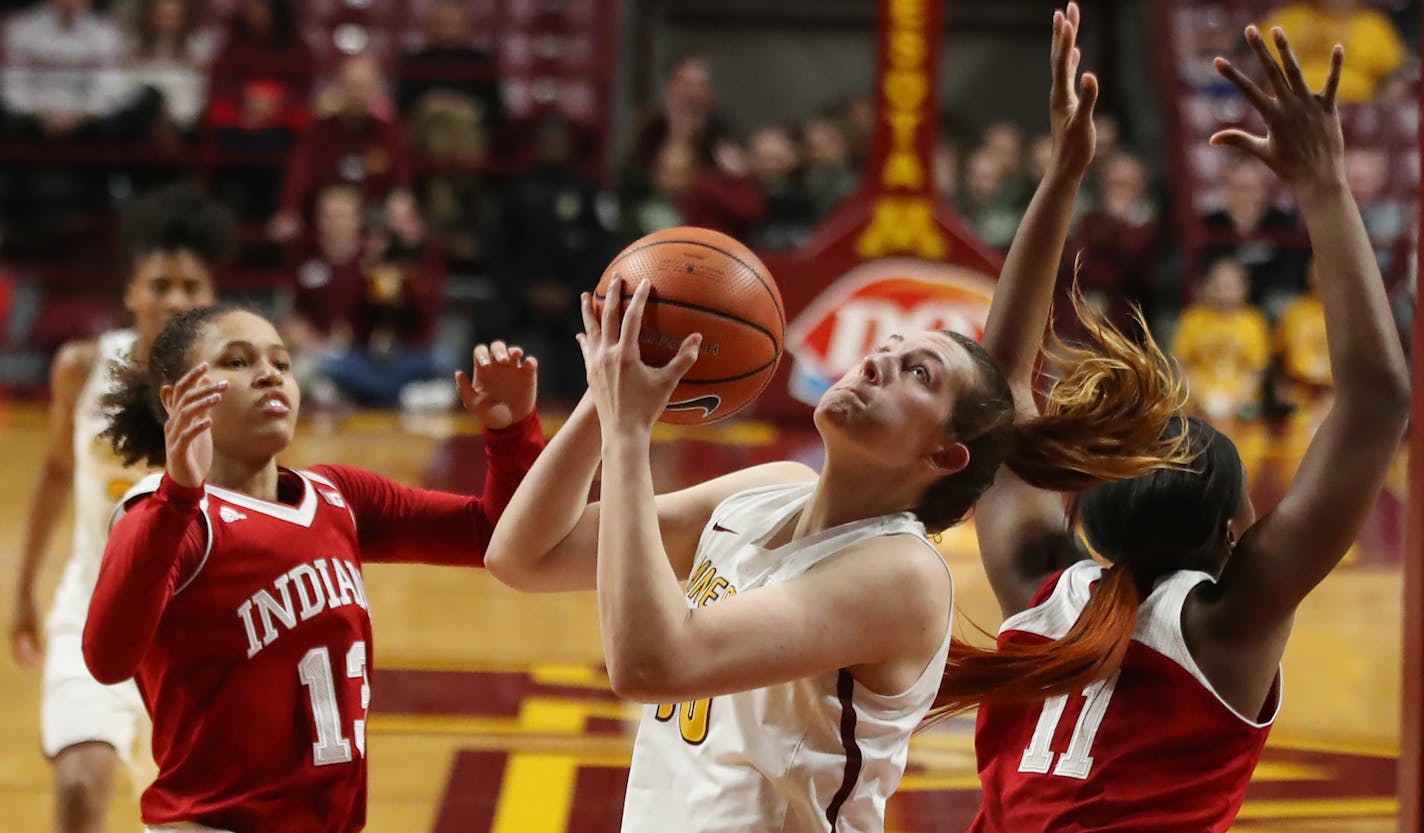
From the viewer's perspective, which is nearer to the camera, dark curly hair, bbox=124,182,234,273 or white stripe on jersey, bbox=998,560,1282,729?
white stripe on jersey, bbox=998,560,1282,729

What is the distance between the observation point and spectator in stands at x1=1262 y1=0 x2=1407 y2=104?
13289mm

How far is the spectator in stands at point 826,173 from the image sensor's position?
480 inches

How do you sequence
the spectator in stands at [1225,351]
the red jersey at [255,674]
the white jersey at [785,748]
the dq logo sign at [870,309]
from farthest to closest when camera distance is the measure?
the spectator in stands at [1225,351], the dq logo sign at [870,309], the red jersey at [255,674], the white jersey at [785,748]

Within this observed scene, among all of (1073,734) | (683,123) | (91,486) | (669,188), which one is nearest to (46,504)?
(91,486)

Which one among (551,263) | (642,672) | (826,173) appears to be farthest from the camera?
(826,173)

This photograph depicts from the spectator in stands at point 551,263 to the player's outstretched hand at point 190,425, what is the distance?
8664 mm

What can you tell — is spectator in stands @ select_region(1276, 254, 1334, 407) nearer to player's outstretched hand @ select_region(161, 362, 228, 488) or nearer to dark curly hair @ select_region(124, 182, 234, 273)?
dark curly hair @ select_region(124, 182, 234, 273)

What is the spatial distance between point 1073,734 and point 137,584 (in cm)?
Answer: 146

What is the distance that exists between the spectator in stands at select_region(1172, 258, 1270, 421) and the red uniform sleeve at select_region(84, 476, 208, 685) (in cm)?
910

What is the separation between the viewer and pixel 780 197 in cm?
1205

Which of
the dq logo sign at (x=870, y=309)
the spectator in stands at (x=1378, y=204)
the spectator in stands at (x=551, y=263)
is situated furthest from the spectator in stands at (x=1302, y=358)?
the spectator in stands at (x=551, y=263)

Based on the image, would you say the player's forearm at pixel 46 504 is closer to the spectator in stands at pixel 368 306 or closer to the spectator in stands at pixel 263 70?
the spectator in stands at pixel 368 306

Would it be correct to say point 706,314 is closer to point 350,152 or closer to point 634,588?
point 634,588

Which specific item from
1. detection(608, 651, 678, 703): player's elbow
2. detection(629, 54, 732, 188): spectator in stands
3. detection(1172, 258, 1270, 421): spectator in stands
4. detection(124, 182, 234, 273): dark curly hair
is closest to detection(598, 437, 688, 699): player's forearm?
detection(608, 651, 678, 703): player's elbow
